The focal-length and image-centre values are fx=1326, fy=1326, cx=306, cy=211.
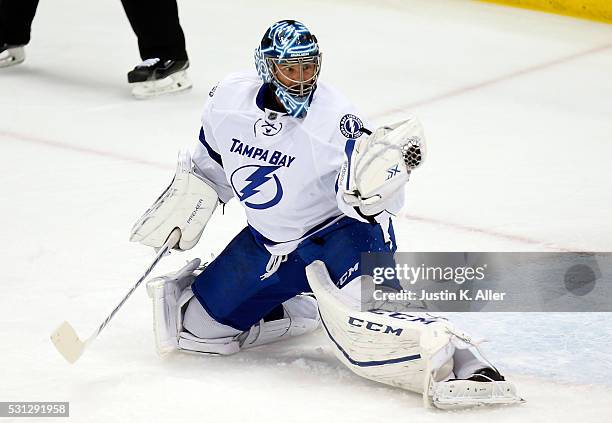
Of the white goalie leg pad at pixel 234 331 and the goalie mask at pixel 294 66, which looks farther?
the white goalie leg pad at pixel 234 331

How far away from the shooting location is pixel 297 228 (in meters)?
2.51

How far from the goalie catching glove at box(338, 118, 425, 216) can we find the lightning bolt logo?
0.22 meters

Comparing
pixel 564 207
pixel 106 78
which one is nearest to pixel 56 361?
pixel 564 207

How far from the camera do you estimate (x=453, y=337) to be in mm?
2295

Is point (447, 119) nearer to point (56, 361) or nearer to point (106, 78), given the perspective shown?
point (106, 78)

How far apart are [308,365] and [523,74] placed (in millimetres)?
2723

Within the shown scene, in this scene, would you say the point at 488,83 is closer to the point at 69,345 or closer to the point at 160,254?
the point at 160,254

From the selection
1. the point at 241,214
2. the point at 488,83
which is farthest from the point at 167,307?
the point at 488,83

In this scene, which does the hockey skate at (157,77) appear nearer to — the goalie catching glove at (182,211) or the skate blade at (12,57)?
the skate blade at (12,57)

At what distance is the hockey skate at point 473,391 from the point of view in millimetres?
2266

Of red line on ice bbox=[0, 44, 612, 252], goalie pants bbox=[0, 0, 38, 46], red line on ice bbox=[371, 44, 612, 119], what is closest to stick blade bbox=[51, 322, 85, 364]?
red line on ice bbox=[0, 44, 612, 252]

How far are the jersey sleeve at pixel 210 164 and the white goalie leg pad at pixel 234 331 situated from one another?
0.24m

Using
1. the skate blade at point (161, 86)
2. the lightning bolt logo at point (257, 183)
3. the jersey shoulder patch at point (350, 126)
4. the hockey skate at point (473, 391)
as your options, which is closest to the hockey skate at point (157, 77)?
the skate blade at point (161, 86)

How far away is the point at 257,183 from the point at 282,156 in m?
0.08
